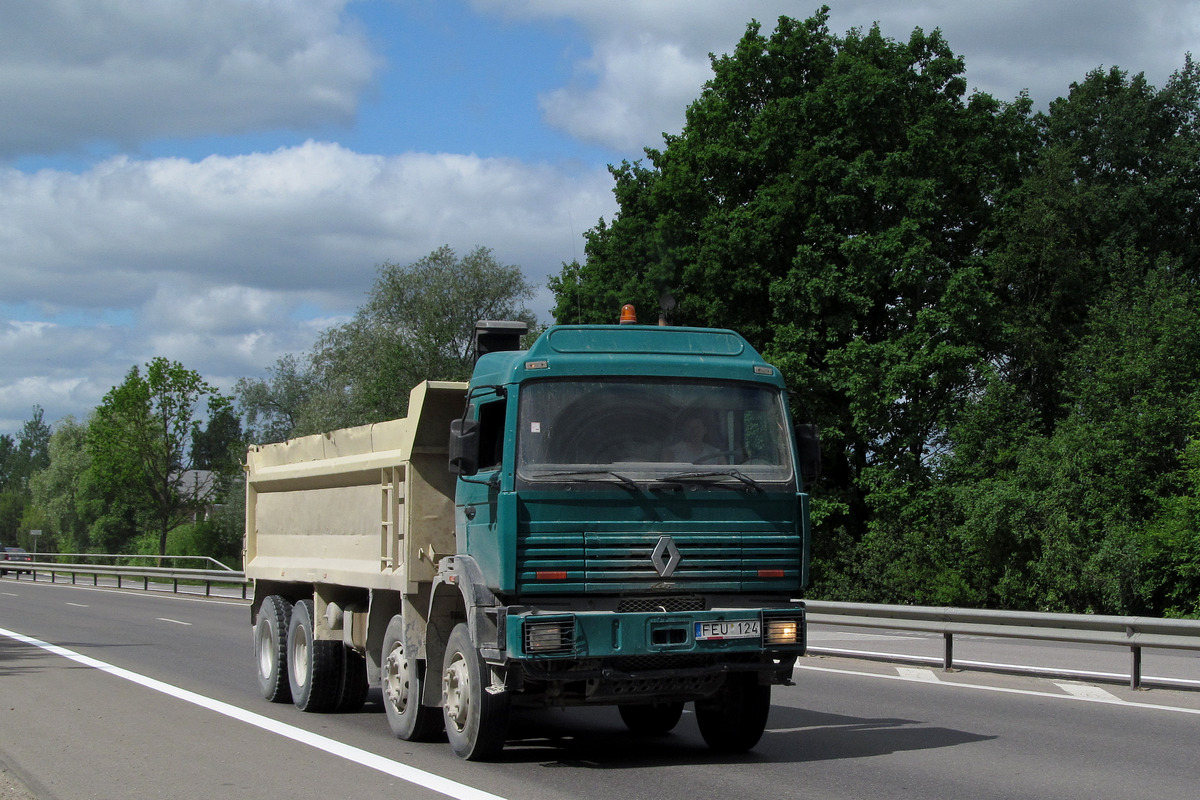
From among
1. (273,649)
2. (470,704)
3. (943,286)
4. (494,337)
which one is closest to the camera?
(470,704)

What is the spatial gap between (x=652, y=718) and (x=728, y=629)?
7.74 feet

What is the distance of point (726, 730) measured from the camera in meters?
9.02

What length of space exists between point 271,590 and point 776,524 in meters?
6.68

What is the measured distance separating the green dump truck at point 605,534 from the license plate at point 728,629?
12 mm

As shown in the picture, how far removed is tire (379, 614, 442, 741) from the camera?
30.6ft

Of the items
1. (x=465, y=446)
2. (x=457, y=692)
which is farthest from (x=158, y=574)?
(x=465, y=446)

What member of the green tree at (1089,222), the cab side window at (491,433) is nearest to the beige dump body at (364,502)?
the cab side window at (491,433)

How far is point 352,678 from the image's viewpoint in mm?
11500

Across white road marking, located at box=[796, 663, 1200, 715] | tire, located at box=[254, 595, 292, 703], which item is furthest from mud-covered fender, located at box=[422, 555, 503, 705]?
white road marking, located at box=[796, 663, 1200, 715]

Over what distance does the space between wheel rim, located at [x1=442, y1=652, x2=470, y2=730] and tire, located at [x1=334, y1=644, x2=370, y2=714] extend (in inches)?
116

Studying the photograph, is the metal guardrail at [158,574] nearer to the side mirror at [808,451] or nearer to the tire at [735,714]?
the tire at [735,714]

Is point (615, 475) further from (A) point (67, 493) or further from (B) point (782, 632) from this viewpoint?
(A) point (67, 493)

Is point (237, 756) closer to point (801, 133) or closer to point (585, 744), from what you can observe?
point (585, 744)

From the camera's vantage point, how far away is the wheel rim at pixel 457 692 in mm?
8391
